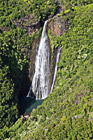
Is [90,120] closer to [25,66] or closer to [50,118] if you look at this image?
[50,118]

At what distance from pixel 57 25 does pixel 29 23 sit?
96.7 inches

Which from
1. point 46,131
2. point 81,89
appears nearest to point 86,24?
point 81,89

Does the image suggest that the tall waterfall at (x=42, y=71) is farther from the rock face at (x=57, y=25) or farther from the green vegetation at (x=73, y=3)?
the green vegetation at (x=73, y=3)

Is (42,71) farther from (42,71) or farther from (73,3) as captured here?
(73,3)

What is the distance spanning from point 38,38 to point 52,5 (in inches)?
141

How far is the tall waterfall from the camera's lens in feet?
55.0

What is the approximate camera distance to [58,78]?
1573 cm

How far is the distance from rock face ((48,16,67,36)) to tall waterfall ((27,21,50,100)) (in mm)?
618

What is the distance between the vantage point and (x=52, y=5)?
18.0 meters

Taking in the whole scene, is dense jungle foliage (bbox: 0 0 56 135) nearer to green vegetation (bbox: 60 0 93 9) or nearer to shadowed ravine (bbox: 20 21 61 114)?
shadowed ravine (bbox: 20 21 61 114)

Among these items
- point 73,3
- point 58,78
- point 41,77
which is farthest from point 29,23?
point 58,78

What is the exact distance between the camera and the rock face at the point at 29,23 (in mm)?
16938

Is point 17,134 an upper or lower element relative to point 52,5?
lower

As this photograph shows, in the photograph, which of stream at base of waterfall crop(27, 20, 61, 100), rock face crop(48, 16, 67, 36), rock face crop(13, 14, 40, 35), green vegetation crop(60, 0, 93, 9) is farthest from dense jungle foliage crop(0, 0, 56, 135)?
green vegetation crop(60, 0, 93, 9)
